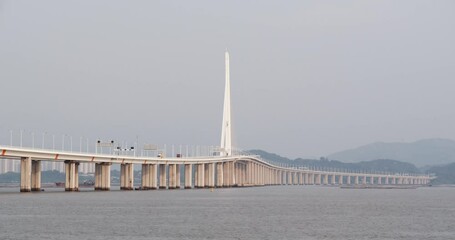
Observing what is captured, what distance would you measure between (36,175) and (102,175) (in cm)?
2846

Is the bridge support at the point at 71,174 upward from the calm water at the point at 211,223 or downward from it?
upward

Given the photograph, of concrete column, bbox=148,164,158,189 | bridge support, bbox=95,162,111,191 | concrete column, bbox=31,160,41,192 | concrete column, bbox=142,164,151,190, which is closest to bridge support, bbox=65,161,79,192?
bridge support, bbox=95,162,111,191

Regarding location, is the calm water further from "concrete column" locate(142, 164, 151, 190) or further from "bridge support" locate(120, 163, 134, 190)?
"concrete column" locate(142, 164, 151, 190)

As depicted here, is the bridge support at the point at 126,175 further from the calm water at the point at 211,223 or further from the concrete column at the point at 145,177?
the calm water at the point at 211,223

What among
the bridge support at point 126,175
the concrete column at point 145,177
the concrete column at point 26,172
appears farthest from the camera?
the concrete column at point 145,177

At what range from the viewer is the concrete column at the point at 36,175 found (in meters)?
142

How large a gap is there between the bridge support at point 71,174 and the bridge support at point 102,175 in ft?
22.5

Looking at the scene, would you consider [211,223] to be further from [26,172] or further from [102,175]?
[102,175]

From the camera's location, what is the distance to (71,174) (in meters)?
157

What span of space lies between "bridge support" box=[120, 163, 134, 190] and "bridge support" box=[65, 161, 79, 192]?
60.2ft

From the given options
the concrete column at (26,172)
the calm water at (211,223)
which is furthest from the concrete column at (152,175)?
the calm water at (211,223)

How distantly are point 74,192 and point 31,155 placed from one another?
29440mm

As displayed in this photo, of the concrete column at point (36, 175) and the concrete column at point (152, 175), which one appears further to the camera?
the concrete column at point (152, 175)

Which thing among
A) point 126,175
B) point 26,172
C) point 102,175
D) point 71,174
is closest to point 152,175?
point 126,175
